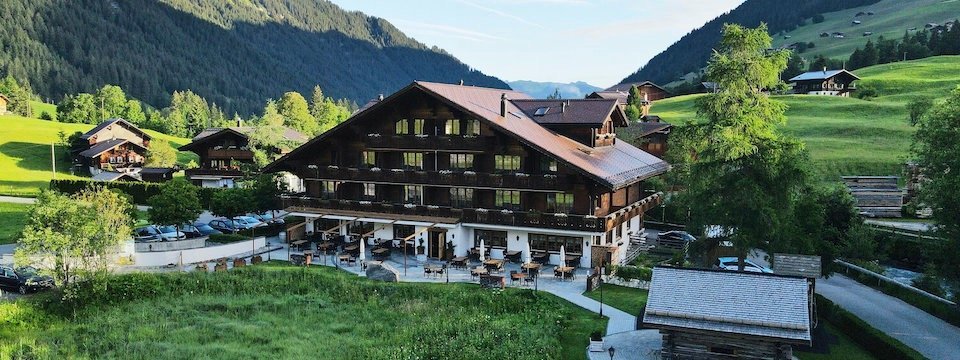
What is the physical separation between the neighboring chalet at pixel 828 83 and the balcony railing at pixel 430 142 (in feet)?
257

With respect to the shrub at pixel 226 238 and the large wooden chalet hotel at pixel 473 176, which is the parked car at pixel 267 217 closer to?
the shrub at pixel 226 238

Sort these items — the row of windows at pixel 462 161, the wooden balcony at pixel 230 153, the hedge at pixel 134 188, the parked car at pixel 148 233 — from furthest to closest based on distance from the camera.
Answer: the wooden balcony at pixel 230 153 < the hedge at pixel 134 188 < the parked car at pixel 148 233 < the row of windows at pixel 462 161

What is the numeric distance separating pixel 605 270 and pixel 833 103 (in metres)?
68.0

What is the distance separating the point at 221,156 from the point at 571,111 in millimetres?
41501

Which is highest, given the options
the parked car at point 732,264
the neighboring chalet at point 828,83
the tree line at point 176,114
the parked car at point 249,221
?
the neighboring chalet at point 828,83

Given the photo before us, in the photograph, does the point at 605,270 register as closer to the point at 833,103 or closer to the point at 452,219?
the point at 452,219

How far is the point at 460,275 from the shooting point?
33.8 meters

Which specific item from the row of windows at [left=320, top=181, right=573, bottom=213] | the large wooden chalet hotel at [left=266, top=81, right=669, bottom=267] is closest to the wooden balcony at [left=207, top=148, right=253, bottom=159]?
the large wooden chalet hotel at [left=266, top=81, right=669, bottom=267]

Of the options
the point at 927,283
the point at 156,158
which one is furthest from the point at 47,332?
the point at 156,158

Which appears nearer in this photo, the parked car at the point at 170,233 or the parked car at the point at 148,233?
the parked car at the point at 148,233

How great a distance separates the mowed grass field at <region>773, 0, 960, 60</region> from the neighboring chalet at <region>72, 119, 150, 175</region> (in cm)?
12715

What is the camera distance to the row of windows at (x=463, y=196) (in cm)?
3691

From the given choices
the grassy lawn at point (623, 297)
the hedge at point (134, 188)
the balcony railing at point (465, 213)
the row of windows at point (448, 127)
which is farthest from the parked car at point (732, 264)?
the hedge at point (134, 188)

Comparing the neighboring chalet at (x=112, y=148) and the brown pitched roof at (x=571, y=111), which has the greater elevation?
the brown pitched roof at (x=571, y=111)
